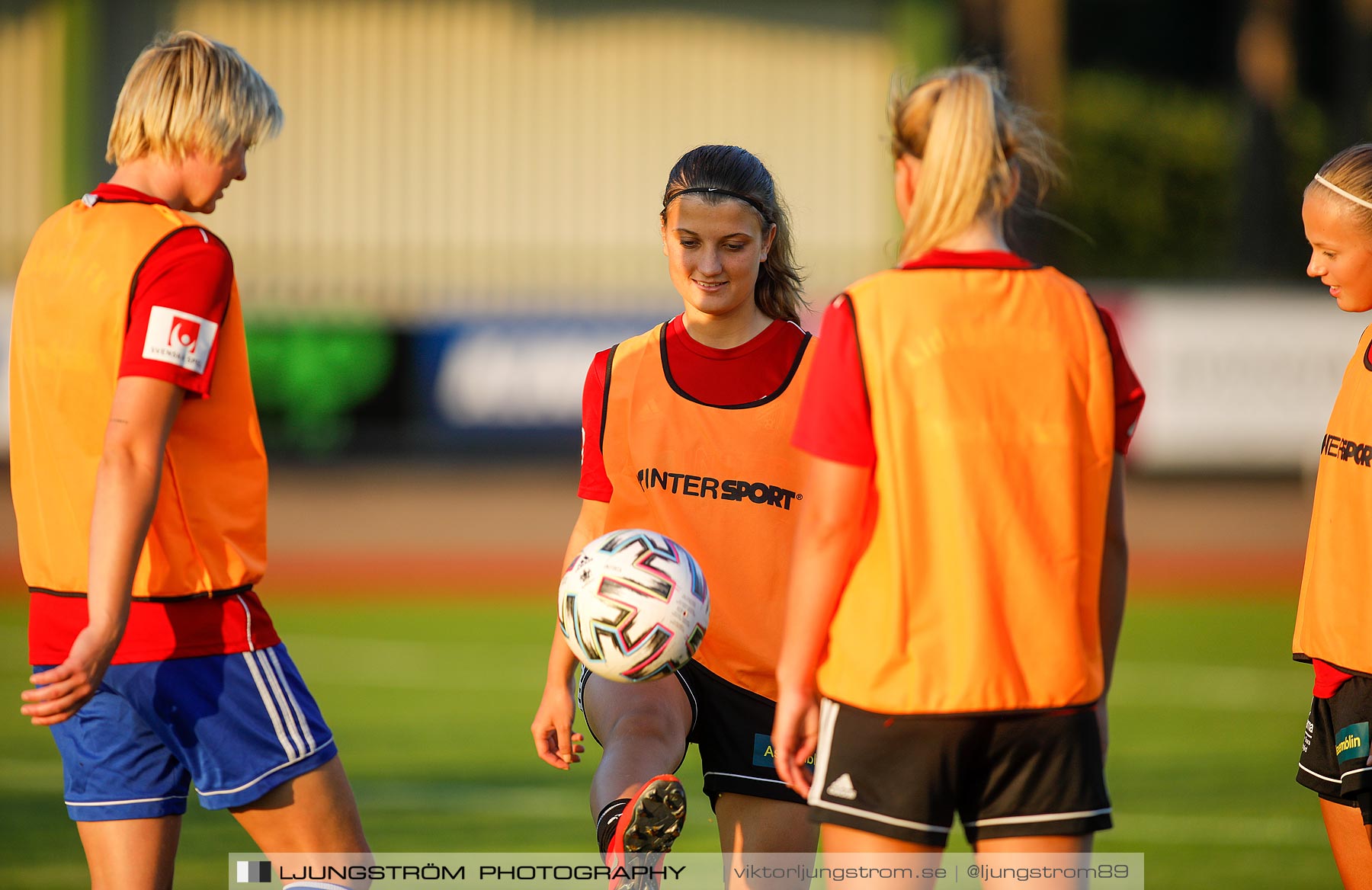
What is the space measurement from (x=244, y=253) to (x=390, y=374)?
5769mm

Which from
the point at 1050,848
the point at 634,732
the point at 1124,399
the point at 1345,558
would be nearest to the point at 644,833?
the point at 634,732

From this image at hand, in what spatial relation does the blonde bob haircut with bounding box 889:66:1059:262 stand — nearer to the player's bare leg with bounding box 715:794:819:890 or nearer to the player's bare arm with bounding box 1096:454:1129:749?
the player's bare arm with bounding box 1096:454:1129:749

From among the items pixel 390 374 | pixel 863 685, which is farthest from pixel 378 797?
pixel 390 374

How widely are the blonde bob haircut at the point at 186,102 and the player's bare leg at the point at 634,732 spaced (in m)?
1.68

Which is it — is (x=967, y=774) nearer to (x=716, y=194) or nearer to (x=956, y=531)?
(x=956, y=531)

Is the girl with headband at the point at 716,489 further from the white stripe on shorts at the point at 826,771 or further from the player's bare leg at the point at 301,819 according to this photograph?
the white stripe on shorts at the point at 826,771

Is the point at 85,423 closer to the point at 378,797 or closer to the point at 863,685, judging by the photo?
the point at 863,685

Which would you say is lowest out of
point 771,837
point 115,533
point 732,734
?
point 771,837

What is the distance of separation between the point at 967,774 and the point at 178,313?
192 centimetres

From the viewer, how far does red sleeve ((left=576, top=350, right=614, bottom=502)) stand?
4297 mm

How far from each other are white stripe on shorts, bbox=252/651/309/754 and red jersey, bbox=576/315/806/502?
39.7 inches

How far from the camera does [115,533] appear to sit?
11.0 feet

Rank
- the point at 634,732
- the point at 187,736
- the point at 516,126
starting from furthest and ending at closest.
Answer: the point at 516,126, the point at 634,732, the point at 187,736

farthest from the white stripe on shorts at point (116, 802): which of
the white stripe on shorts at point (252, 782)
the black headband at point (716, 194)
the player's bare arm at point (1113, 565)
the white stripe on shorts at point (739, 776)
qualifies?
the player's bare arm at point (1113, 565)
